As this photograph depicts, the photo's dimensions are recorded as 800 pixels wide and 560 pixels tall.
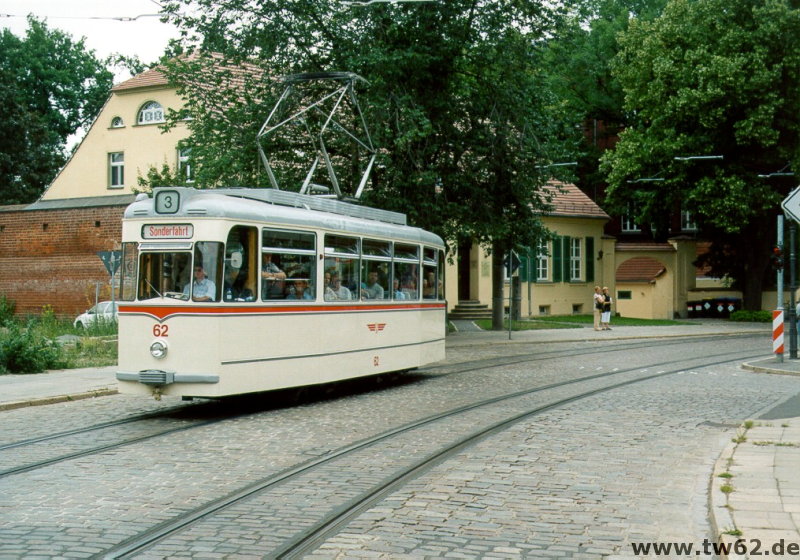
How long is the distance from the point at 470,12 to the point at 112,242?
17.4m

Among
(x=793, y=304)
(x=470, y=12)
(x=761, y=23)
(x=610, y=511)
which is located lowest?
(x=610, y=511)

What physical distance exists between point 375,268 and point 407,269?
1310 mm

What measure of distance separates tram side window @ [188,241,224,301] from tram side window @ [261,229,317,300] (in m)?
0.83

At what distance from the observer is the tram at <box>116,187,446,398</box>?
1282 centimetres

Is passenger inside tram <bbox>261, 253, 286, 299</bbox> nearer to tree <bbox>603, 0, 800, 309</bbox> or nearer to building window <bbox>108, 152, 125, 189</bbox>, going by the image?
tree <bbox>603, 0, 800, 309</bbox>

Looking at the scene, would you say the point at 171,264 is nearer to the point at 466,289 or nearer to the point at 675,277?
the point at 466,289

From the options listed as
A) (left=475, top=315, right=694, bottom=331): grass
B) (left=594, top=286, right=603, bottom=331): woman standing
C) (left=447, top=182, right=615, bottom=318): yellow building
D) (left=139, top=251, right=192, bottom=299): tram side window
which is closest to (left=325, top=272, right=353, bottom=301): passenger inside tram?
(left=139, top=251, right=192, bottom=299): tram side window

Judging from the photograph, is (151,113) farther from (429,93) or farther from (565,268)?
(429,93)

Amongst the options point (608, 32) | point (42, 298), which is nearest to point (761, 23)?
point (608, 32)

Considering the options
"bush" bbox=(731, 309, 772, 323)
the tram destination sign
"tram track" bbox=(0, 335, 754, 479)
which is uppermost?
the tram destination sign

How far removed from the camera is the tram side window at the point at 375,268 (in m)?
16.4

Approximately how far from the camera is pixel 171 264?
1302cm

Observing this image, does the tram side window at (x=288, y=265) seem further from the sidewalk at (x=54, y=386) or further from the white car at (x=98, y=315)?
the white car at (x=98, y=315)

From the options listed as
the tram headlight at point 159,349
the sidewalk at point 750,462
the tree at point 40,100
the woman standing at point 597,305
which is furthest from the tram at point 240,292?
the tree at point 40,100
